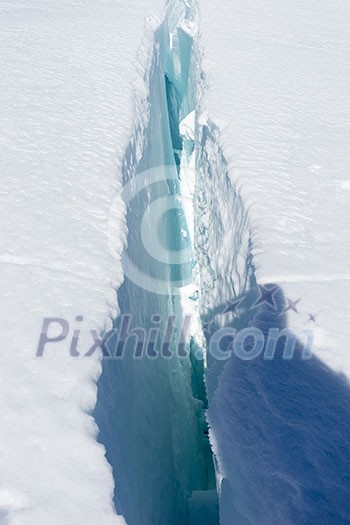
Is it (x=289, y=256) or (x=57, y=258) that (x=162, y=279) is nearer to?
(x=289, y=256)

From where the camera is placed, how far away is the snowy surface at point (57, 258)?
1.10 metres

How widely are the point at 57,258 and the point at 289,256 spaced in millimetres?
904

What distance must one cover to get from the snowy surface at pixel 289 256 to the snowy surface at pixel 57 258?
48cm

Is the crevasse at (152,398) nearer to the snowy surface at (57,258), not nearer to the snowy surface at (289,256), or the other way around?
the snowy surface at (57,258)

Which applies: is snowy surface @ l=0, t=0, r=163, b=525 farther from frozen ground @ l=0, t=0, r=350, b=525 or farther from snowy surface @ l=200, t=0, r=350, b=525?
snowy surface @ l=200, t=0, r=350, b=525

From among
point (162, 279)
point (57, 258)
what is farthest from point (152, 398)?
point (162, 279)

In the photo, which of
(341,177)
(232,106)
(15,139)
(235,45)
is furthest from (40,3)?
(341,177)

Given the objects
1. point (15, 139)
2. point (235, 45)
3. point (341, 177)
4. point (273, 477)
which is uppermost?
point (235, 45)

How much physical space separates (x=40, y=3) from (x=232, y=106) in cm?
358

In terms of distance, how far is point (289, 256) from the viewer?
2.02m

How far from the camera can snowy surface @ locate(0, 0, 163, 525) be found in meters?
1.10

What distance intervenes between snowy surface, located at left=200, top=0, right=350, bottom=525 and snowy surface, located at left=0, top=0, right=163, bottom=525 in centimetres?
48

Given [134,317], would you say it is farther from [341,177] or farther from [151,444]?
[341,177]

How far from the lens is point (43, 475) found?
3.59ft
